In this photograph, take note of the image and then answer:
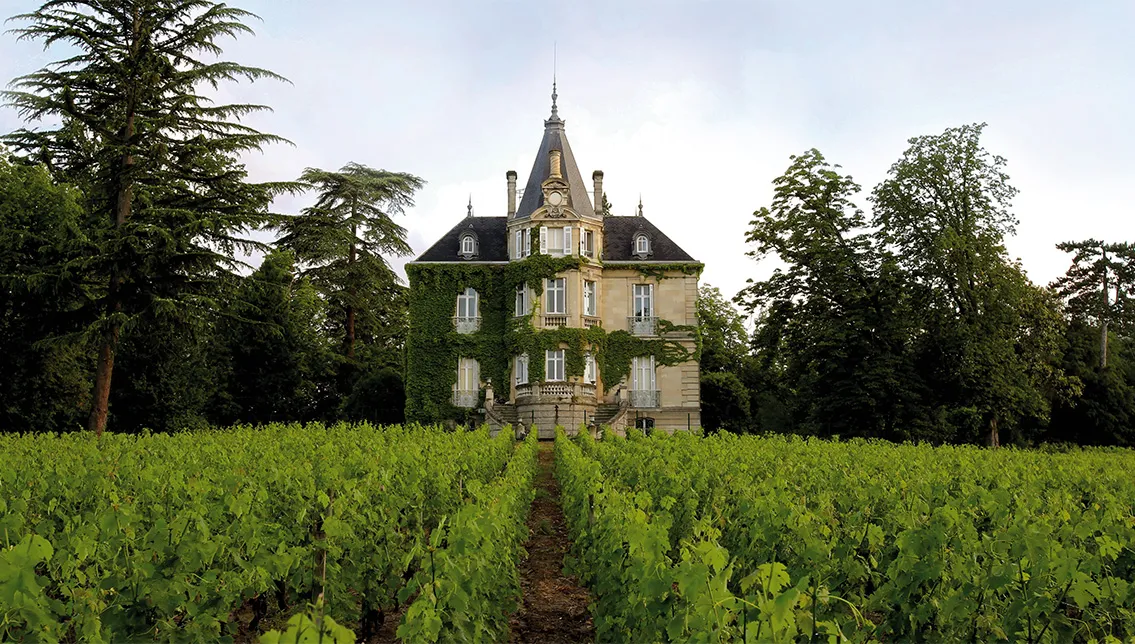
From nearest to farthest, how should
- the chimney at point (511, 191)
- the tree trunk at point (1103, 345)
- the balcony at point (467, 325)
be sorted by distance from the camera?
the balcony at point (467, 325) < the tree trunk at point (1103, 345) < the chimney at point (511, 191)

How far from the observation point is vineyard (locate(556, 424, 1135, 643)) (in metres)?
4.36

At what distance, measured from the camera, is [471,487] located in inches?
302

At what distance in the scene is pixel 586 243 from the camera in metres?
38.2

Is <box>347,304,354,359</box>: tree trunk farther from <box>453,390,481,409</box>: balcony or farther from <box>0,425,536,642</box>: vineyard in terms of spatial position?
<box>0,425,536,642</box>: vineyard

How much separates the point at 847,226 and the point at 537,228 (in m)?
11.3

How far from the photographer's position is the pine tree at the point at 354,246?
42000 millimetres

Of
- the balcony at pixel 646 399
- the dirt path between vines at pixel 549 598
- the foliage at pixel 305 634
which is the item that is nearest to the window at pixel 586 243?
the balcony at pixel 646 399

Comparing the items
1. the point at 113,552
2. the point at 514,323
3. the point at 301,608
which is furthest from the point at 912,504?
the point at 514,323

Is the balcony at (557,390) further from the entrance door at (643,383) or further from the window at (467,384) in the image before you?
the entrance door at (643,383)

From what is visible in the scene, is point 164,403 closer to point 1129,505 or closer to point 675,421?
point 675,421

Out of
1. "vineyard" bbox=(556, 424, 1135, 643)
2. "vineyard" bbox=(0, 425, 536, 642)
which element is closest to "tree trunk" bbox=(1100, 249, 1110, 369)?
"vineyard" bbox=(556, 424, 1135, 643)

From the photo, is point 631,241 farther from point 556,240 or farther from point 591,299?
point 556,240

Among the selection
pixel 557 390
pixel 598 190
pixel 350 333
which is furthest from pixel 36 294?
pixel 598 190

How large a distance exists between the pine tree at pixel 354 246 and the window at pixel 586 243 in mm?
9537
